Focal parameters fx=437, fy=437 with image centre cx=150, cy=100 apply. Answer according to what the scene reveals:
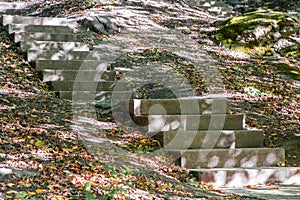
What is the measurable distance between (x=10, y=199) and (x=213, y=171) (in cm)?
252

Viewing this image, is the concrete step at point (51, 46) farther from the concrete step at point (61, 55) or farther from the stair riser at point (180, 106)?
the stair riser at point (180, 106)

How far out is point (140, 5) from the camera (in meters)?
11.8

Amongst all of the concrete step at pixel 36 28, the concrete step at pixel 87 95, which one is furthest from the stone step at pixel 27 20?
the concrete step at pixel 87 95

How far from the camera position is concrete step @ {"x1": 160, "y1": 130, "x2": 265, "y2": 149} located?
5777 millimetres

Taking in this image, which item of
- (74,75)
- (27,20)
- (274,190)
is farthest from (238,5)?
(274,190)

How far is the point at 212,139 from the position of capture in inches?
236

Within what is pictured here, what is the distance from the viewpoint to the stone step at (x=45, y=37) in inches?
334

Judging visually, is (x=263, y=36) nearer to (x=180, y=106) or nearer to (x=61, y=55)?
(x=180, y=106)

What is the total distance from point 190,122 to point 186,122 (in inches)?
2.4

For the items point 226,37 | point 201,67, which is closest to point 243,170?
point 201,67

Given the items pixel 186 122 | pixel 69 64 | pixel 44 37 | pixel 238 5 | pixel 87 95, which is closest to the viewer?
pixel 186 122

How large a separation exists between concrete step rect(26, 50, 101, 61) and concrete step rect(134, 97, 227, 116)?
2323 mm

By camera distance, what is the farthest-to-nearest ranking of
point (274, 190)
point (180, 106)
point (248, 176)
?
1. point (180, 106)
2. point (248, 176)
3. point (274, 190)

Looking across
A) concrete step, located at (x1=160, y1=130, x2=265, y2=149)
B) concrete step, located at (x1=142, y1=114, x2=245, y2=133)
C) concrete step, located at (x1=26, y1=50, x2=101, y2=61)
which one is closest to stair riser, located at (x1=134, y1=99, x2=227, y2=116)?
concrete step, located at (x1=142, y1=114, x2=245, y2=133)
